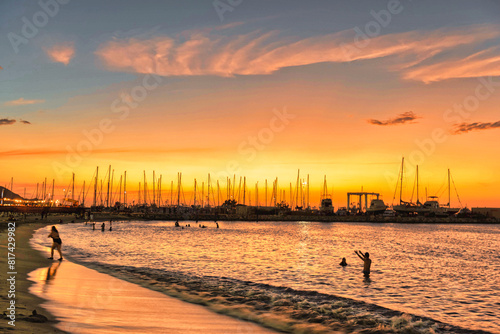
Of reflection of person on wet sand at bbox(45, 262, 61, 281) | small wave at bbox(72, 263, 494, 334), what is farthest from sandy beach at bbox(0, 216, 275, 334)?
small wave at bbox(72, 263, 494, 334)

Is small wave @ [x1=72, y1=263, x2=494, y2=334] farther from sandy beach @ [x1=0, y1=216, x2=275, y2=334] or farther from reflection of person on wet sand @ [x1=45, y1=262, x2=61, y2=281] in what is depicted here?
reflection of person on wet sand @ [x1=45, y1=262, x2=61, y2=281]

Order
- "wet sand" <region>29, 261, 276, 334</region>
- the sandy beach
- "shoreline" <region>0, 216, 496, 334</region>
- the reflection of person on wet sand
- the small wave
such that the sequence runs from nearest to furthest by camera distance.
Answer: the sandy beach → "wet sand" <region>29, 261, 276, 334</region> → "shoreline" <region>0, 216, 496, 334</region> → the small wave → the reflection of person on wet sand

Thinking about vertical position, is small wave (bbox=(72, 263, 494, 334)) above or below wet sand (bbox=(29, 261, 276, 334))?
below

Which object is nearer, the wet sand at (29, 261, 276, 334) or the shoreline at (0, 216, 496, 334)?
the wet sand at (29, 261, 276, 334)

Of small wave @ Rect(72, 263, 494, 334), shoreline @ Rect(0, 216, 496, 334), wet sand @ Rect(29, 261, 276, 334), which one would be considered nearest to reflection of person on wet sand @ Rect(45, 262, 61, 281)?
wet sand @ Rect(29, 261, 276, 334)

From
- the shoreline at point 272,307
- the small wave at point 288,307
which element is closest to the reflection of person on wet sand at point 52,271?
the shoreline at point 272,307

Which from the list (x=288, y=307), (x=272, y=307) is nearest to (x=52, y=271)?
(x=272, y=307)

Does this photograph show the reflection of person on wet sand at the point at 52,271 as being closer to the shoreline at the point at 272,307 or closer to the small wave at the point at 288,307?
the shoreline at the point at 272,307

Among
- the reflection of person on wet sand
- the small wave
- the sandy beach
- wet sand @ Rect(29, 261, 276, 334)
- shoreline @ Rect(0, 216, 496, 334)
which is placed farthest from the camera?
the reflection of person on wet sand

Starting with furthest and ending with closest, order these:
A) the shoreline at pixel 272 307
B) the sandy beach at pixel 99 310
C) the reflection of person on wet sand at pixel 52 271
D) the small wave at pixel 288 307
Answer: the reflection of person on wet sand at pixel 52 271
the small wave at pixel 288 307
the shoreline at pixel 272 307
the sandy beach at pixel 99 310

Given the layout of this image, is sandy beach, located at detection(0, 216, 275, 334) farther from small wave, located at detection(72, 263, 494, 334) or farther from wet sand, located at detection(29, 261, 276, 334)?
small wave, located at detection(72, 263, 494, 334)

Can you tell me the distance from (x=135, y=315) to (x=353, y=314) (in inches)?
427

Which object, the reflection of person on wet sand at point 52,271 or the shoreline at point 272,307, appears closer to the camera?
the shoreline at point 272,307

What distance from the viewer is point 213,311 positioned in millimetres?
18047
